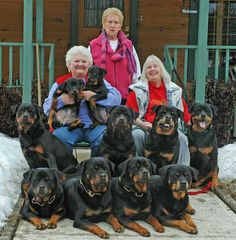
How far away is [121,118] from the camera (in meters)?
5.10

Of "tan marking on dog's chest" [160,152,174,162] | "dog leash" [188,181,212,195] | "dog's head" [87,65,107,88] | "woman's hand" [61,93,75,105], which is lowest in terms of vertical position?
"dog leash" [188,181,212,195]

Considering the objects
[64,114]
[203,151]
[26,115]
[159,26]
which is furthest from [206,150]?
[159,26]

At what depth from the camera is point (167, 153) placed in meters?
5.44

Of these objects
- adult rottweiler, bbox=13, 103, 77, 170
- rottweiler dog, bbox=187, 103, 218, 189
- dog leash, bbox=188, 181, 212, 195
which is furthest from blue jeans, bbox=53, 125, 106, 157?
dog leash, bbox=188, 181, 212, 195

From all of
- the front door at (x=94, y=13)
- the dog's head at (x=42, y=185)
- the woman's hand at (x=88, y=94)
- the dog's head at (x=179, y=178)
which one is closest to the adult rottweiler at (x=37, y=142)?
the woman's hand at (x=88, y=94)

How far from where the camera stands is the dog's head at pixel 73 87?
18.1 ft

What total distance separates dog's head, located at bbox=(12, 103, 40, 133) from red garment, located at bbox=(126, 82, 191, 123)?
118cm

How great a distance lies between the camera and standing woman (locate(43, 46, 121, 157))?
5754 millimetres

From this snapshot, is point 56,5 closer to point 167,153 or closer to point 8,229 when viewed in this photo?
point 167,153

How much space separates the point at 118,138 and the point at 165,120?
49cm

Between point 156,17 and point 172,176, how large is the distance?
20.2 feet

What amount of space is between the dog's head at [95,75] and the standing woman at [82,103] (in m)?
0.11

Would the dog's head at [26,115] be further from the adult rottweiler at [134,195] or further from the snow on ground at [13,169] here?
the adult rottweiler at [134,195]

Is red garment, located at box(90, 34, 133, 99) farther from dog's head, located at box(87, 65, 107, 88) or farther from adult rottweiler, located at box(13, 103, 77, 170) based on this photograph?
adult rottweiler, located at box(13, 103, 77, 170)
